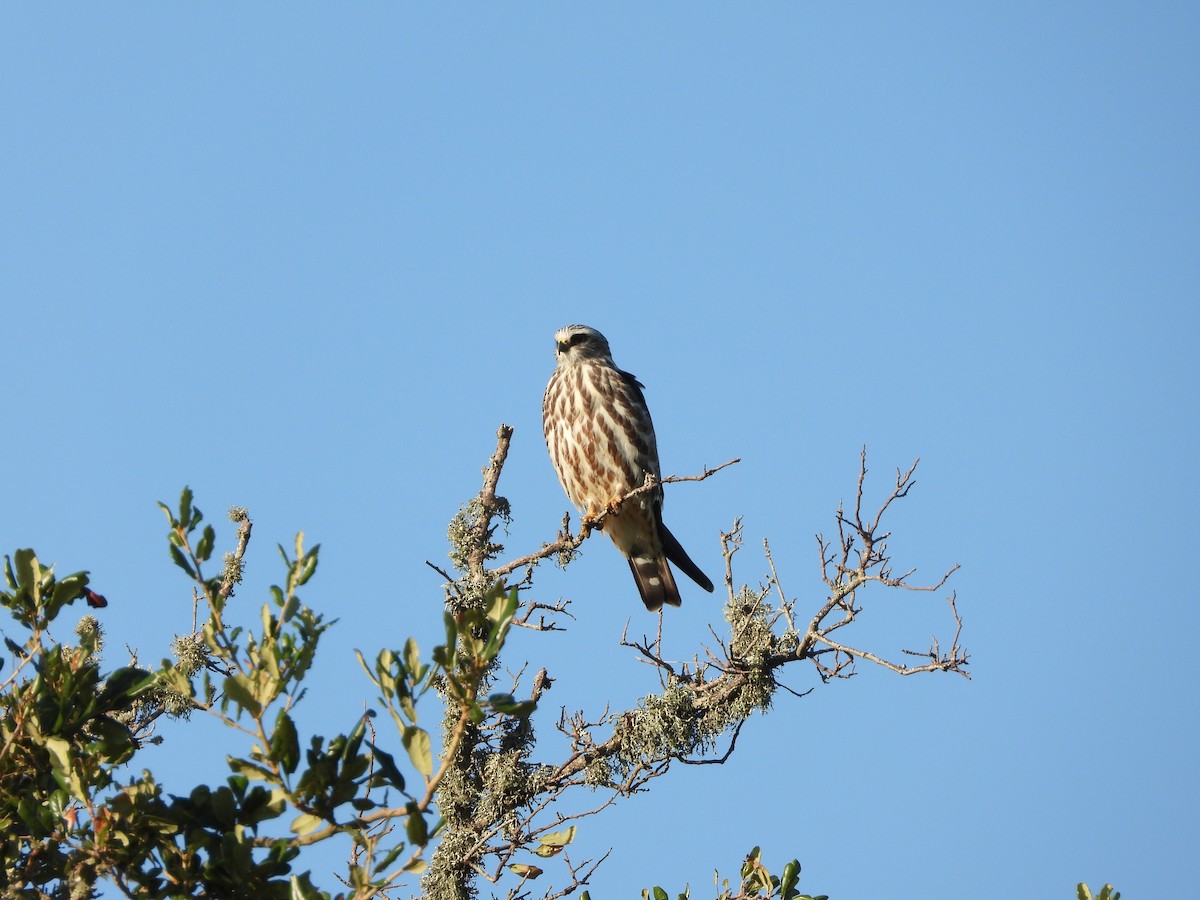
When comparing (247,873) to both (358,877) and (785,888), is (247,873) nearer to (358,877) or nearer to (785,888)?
(358,877)

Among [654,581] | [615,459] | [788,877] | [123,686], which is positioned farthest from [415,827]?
[654,581]

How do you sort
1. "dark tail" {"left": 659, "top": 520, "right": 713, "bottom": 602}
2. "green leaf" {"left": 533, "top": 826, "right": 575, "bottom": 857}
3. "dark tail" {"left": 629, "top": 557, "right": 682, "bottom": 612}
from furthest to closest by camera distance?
"dark tail" {"left": 629, "top": 557, "right": 682, "bottom": 612} < "dark tail" {"left": 659, "top": 520, "right": 713, "bottom": 602} < "green leaf" {"left": 533, "top": 826, "right": 575, "bottom": 857}

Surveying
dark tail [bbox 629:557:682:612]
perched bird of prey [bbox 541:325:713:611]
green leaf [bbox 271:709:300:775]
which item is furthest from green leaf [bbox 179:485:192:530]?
dark tail [bbox 629:557:682:612]

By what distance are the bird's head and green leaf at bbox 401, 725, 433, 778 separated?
533 cm

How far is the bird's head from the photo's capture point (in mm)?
7285

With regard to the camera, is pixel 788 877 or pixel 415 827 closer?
pixel 415 827

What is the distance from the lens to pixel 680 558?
268 inches

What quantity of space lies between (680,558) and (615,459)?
27.0 inches

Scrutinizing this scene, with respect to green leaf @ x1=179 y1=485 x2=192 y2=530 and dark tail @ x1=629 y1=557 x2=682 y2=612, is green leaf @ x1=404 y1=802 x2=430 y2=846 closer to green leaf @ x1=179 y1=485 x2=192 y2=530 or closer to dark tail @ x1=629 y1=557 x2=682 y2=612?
green leaf @ x1=179 y1=485 x2=192 y2=530

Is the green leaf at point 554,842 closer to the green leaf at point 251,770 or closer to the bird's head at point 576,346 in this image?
the green leaf at point 251,770

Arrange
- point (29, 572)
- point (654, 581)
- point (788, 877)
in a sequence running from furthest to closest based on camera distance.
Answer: point (654, 581), point (788, 877), point (29, 572)

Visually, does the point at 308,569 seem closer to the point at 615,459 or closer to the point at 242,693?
the point at 242,693

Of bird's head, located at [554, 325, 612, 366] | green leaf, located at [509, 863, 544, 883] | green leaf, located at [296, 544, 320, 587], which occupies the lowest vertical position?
green leaf, located at [296, 544, 320, 587]

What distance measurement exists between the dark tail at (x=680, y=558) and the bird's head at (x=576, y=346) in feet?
3.78
